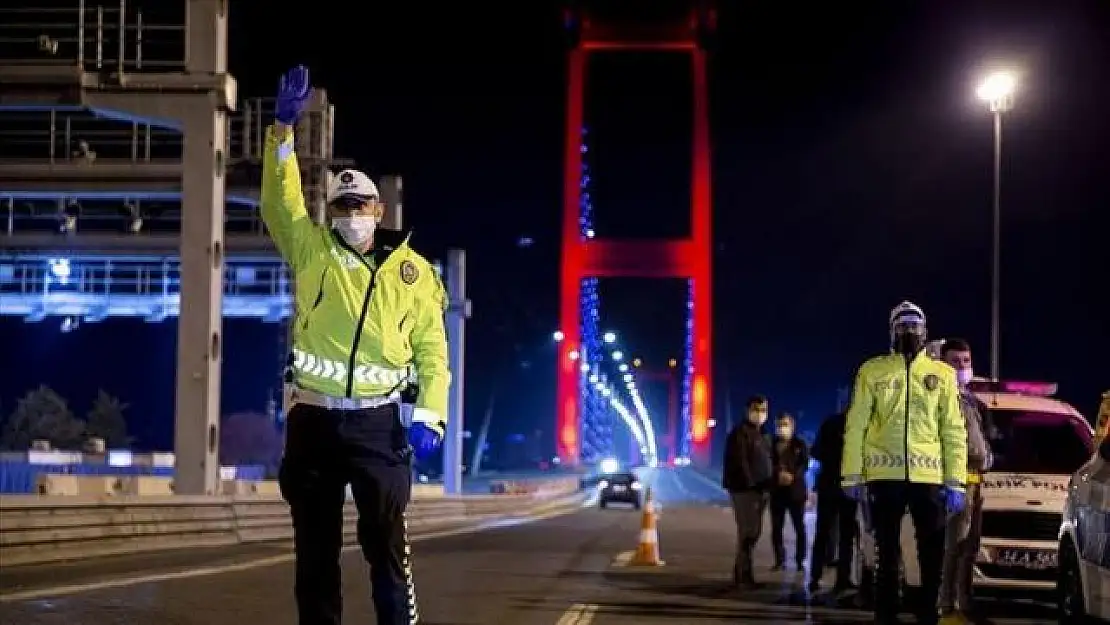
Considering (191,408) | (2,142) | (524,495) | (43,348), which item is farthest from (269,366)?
(191,408)

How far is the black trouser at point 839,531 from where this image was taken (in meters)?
14.3

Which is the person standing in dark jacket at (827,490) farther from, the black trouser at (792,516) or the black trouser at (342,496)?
the black trouser at (342,496)

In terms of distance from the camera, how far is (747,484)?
15.1m

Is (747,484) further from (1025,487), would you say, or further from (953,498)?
(953,498)

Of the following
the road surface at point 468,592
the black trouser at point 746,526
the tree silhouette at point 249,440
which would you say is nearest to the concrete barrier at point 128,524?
the road surface at point 468,592

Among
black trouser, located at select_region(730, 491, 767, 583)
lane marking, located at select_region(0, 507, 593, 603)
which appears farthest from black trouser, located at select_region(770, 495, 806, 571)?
lane marking, located at select_region(0, 507, 593, 603)

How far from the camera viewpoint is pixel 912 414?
9578 mm

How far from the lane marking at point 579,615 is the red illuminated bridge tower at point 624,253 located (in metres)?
76.9

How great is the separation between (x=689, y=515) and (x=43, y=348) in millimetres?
57868

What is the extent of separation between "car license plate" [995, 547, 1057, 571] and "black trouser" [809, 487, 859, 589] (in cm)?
182

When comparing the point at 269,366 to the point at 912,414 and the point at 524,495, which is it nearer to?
the point at 524,495

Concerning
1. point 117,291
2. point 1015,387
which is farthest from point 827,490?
point 117,291

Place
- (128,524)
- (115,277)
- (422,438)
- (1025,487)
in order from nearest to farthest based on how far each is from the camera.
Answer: (422,438) → (1025,487) → (128,524) → (115,277)

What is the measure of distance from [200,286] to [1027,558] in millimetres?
15592
